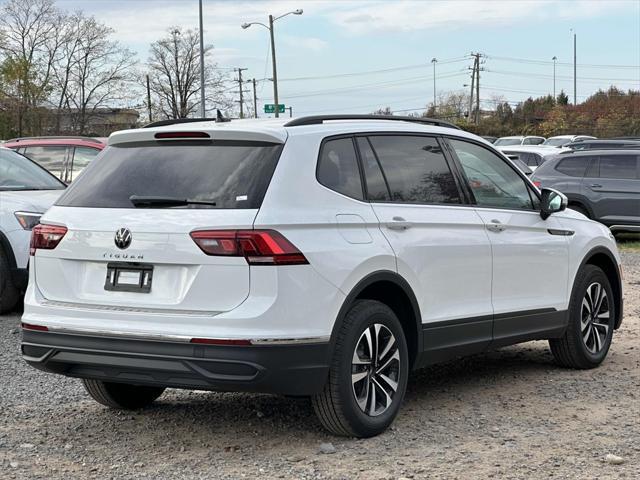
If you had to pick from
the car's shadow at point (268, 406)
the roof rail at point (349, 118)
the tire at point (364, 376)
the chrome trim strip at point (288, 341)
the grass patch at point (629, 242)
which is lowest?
the grass patch at point (629, 242)

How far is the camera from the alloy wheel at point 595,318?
7.36 m

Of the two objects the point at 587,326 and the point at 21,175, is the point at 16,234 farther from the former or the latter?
the point at 587,326

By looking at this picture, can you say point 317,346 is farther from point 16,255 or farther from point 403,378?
point 16,255

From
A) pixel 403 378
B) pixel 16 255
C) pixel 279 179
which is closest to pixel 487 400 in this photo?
pixel 403 378

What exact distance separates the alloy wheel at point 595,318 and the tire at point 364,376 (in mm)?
2294

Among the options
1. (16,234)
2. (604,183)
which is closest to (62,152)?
(16,234)

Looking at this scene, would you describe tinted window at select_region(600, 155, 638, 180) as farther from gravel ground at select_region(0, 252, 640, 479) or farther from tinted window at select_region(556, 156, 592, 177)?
gravel ground at select_region(0, 252, 640, 479)

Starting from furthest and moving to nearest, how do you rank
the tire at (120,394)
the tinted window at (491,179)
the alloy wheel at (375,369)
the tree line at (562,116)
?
1. the tree line at (562,116)
2. the tinted window at (491,179)
3. the tire at (120,394)
4. the alloy wheel at (375,369)

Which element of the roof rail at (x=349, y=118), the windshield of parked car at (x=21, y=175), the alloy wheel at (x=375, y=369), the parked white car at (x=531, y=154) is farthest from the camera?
the parked white car at (x=531, y=154)

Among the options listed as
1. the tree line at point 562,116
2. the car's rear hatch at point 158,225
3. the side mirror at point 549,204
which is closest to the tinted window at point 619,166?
the side mirror at point 549,204

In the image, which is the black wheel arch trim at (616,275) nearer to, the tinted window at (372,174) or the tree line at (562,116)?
the tinted window at (372,174)

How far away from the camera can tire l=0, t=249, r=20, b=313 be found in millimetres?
9586

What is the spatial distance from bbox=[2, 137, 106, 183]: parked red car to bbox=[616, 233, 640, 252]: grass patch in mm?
9178

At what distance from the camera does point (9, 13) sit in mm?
60188
